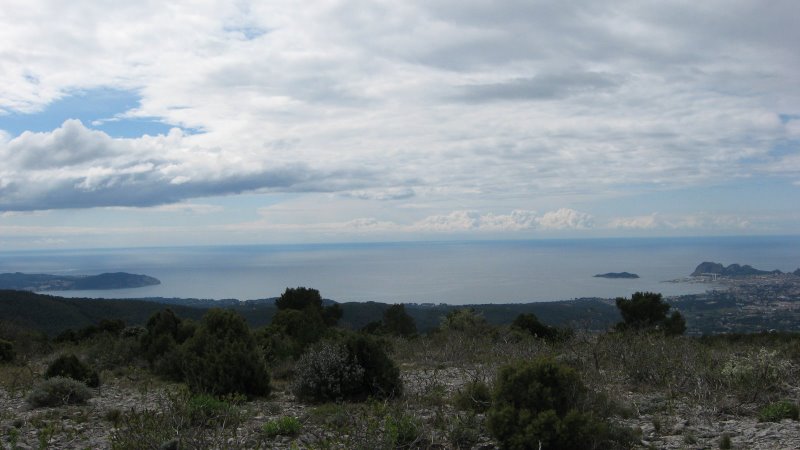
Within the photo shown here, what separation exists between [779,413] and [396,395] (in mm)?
4965

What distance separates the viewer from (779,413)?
23.3 feet

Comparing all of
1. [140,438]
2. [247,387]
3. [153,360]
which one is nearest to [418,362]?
[247,387]

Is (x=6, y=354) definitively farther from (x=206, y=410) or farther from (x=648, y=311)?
(x=648, y=311)

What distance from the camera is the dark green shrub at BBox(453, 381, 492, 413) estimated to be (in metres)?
7.81

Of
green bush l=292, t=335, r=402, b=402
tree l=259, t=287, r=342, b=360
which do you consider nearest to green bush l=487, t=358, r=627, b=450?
green bush l=292, t=335, r=402, b=402

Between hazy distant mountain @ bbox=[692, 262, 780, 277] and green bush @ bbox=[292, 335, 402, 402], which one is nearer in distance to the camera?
green bush @ bbox=[292, 335, 402, 402]

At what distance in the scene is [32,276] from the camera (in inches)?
4043

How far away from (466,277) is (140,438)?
118929 millimetres

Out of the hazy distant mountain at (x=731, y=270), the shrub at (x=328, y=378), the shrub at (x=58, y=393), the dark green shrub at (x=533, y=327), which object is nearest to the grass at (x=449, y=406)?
the shrub at (x=328, y=378)

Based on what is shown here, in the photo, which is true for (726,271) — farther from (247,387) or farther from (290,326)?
(247,387)

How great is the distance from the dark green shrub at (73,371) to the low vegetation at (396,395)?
0.10ft

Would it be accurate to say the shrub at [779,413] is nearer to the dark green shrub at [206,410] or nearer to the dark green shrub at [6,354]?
the dark green shrub at [206,410]

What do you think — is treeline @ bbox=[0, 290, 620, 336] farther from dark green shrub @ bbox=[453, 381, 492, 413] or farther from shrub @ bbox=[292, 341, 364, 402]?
dark green shrub @ bbox=[453, 381, 492, 413]

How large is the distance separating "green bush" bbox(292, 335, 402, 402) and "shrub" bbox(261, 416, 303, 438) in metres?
1.98
